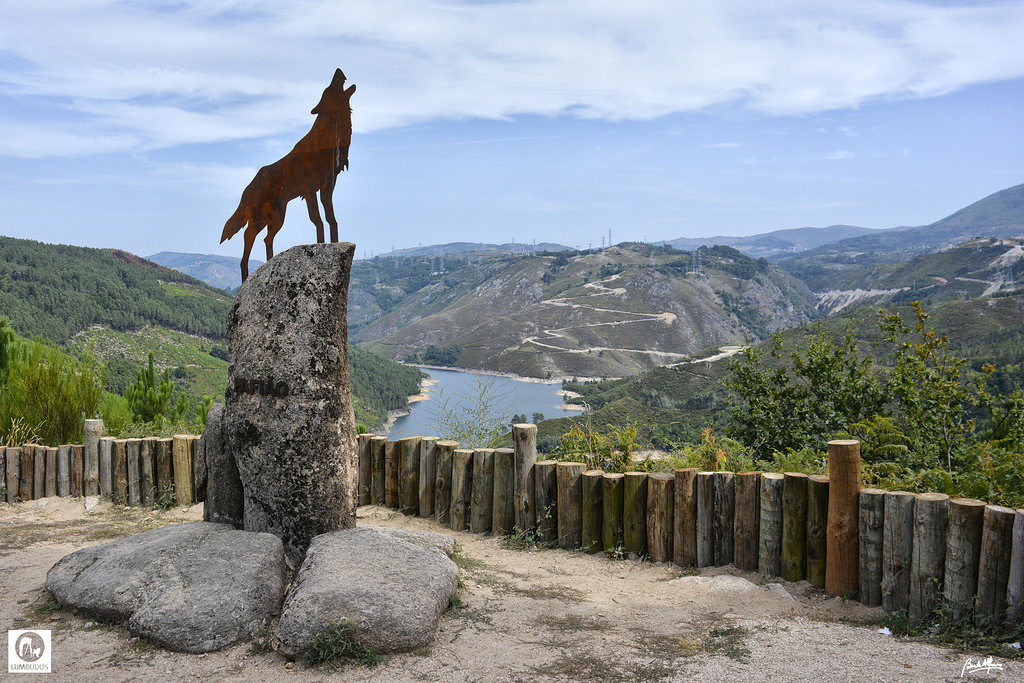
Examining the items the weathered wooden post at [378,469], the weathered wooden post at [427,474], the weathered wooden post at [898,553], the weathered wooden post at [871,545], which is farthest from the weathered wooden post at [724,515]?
the weathered wooden post at [378,469]

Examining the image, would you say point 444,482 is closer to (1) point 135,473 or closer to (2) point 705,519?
(2) point 705,519

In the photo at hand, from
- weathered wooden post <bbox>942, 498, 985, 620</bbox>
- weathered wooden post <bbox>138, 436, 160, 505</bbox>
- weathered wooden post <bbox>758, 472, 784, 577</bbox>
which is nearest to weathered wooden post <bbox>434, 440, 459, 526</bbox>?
weathered wooden post <bbox>758, 472, 784, 577</bbox>

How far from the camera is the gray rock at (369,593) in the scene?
167 inches

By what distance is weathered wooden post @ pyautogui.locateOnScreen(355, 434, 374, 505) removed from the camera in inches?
310

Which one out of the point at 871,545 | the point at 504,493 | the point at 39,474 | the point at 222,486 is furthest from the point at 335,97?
the point at 39,474

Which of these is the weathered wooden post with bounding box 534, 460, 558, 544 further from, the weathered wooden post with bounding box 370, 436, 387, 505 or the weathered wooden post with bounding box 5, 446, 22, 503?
the weathered wooden post with bounding box 5, 446, 22, 503

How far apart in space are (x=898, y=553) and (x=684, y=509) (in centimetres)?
165

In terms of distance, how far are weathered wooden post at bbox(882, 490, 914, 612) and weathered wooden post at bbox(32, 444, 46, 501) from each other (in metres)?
9.35

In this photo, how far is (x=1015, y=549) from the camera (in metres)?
4.19

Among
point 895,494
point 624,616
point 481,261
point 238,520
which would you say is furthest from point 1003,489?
point 481,261

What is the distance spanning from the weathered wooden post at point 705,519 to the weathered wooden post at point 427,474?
284 cm

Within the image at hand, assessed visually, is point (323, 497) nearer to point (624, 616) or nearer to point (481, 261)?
point (624, 616)
